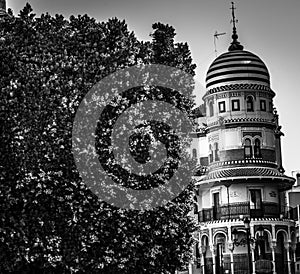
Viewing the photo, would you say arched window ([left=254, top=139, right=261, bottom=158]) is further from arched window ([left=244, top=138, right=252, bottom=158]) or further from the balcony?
the balcony

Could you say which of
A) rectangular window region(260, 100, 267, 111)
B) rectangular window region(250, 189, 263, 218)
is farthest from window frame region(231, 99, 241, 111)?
rectangular window region(250, 189, 263, 218)

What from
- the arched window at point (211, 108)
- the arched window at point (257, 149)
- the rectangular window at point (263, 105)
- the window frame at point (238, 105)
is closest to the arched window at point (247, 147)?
the arched window at point (257, 149)

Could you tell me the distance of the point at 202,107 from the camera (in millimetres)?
55906

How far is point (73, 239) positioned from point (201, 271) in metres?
29.8

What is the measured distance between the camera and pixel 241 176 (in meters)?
47.9

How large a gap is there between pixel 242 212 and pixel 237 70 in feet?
29.0

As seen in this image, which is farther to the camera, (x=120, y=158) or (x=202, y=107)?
(x=202, y=107)

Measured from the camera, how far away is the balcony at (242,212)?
48.1 metres

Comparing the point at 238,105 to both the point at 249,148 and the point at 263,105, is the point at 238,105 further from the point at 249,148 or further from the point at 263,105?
the point at 249,148

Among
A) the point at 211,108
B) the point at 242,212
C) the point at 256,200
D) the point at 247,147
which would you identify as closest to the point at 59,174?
the point at 242,212

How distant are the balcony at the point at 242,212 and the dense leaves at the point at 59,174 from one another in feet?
74.2

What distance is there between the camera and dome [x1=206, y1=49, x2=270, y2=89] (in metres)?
49.6

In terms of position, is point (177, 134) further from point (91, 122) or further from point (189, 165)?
point (91, 122)

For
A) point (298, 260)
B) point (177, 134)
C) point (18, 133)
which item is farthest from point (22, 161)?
point (298, 260)
